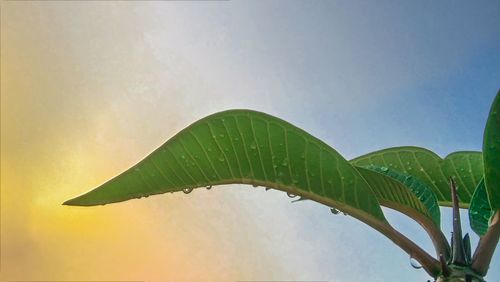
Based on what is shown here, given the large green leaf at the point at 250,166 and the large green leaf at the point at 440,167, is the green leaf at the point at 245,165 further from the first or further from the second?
the large green leaf at the point at 440,167

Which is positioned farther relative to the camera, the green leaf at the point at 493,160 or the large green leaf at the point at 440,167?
the large green leaf at the point at 440,167

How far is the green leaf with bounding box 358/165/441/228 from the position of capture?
0.36 metres

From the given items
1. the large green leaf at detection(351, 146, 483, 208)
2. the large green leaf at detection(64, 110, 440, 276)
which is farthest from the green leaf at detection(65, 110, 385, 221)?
the large green leaf at detection(351, 146, 483, 208)

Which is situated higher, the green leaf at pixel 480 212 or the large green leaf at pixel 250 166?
the large green leaf at pixel 250 166

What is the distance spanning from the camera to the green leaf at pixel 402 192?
0.36 m

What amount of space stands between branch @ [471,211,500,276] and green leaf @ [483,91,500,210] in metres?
0.01

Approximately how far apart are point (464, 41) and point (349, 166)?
0.58 meters

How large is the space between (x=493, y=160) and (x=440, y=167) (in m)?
0.11

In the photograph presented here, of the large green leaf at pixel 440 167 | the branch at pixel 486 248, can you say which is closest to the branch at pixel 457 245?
the branch at pixel 486 248

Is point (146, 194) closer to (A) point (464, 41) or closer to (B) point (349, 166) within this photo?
(B) point (349, 166)

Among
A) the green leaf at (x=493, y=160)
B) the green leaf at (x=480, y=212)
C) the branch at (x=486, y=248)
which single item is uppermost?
the green leaf at (x=493, y=160)

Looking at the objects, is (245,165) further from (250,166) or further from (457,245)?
(457,245)

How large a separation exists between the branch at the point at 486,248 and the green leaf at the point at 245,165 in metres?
0.06

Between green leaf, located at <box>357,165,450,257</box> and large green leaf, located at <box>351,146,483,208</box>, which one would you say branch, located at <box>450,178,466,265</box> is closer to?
green leaf, located at <box>357,165,450,257</box>
